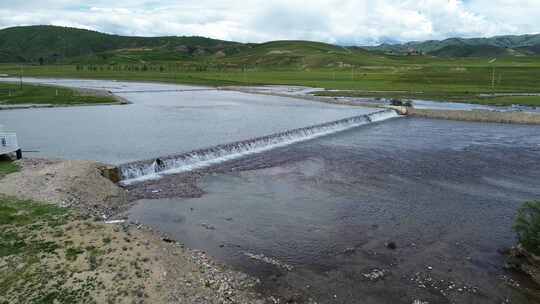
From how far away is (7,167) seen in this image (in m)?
27.2

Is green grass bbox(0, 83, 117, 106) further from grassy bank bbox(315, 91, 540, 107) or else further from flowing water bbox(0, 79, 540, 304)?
grassy bank bbox(315, 91, 540, 107)

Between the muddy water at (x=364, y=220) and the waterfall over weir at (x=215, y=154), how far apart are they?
1.79 meters

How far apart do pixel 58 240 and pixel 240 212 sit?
9288 mm

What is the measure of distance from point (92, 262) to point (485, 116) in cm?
5692

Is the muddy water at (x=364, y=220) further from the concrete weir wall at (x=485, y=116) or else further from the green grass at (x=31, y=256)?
the concrete weir wall at (x=485, y=116)

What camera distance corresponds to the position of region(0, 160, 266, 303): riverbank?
13.4 metres

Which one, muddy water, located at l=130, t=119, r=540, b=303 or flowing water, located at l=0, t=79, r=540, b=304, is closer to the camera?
muddy water, located at l=130, t=119, r=540, b=303

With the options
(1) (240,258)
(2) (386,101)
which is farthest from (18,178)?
(2) (386,101)

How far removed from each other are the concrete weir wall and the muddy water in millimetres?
18915

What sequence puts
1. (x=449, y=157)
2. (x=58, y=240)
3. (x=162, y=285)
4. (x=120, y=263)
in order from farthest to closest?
1. (x=449, y=157)
2. (x=58, y=240)
3. (x=120, y=263)
4. (x=162, y=285)

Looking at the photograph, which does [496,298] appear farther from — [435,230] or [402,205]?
[402,205]

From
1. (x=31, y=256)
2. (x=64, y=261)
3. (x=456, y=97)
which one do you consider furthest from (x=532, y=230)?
(x=456, y=97)

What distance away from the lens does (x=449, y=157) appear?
1489 inches

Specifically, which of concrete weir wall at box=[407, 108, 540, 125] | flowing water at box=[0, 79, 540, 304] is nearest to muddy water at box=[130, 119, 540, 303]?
flowing water at box=[0, 79, 540, 304]
